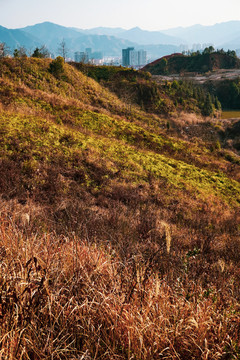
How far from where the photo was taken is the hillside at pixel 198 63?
91.8 metres

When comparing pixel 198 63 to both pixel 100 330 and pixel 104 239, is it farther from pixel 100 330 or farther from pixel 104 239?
pixel 100 330

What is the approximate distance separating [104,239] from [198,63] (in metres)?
109

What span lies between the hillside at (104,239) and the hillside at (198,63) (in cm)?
7633

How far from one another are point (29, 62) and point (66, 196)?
86.0 feet

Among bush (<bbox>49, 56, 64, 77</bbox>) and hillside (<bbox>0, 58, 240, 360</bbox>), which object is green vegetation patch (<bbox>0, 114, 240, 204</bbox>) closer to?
hillside (<bbox>0, 58, 240, 360</bbox>)

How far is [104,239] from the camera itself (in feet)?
15.5

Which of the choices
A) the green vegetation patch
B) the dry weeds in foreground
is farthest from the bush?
the dry weeds in foreground

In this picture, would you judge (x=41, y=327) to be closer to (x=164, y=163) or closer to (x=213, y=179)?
(x=164, y=163)

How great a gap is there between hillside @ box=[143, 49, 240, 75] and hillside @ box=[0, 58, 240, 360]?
250 ft

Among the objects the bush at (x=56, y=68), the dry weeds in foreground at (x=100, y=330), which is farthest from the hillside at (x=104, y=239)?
the bush at (x=56, y=68)

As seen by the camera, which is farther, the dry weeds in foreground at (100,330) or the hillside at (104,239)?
the hillside at (104,239)

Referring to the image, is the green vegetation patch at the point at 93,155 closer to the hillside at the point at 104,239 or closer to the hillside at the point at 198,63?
the hillside at the point at 104,239

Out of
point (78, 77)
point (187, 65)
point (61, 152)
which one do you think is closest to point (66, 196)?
point (61, 152)

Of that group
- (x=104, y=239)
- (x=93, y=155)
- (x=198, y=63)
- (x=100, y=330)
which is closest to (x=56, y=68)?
(x=93, y=155)
